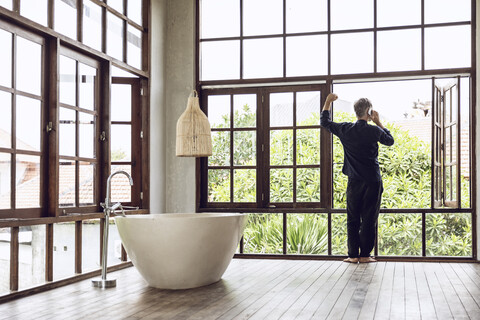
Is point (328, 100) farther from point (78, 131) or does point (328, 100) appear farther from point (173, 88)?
point (78, 131)

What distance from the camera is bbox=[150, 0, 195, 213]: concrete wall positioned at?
19.8 feet

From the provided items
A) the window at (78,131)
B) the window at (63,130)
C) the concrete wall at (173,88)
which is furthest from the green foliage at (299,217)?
the window at (78,131)

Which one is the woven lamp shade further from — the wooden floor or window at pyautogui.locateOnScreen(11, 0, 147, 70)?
the wooden floor

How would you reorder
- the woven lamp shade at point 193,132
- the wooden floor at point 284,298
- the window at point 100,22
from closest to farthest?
the wooden floor at point 284,298
the window at point 100,22
the woven lamp shade at point 193,132

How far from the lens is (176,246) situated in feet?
12.8

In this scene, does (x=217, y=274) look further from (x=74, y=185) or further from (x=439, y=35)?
(x=439, y=35)

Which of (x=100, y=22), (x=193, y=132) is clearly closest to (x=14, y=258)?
(x=193, y=132)

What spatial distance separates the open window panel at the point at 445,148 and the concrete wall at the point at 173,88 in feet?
8.13

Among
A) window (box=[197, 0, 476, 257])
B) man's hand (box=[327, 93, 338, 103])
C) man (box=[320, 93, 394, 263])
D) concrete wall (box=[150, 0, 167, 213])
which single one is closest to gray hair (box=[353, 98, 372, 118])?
man (box=[320, 93, 394, 263])

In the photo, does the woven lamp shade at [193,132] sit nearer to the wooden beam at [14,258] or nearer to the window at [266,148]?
the window at [266,148]

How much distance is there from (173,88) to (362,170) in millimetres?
2269

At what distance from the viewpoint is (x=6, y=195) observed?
373 cm

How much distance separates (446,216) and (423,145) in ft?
3.74

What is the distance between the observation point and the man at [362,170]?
5.17 metres
